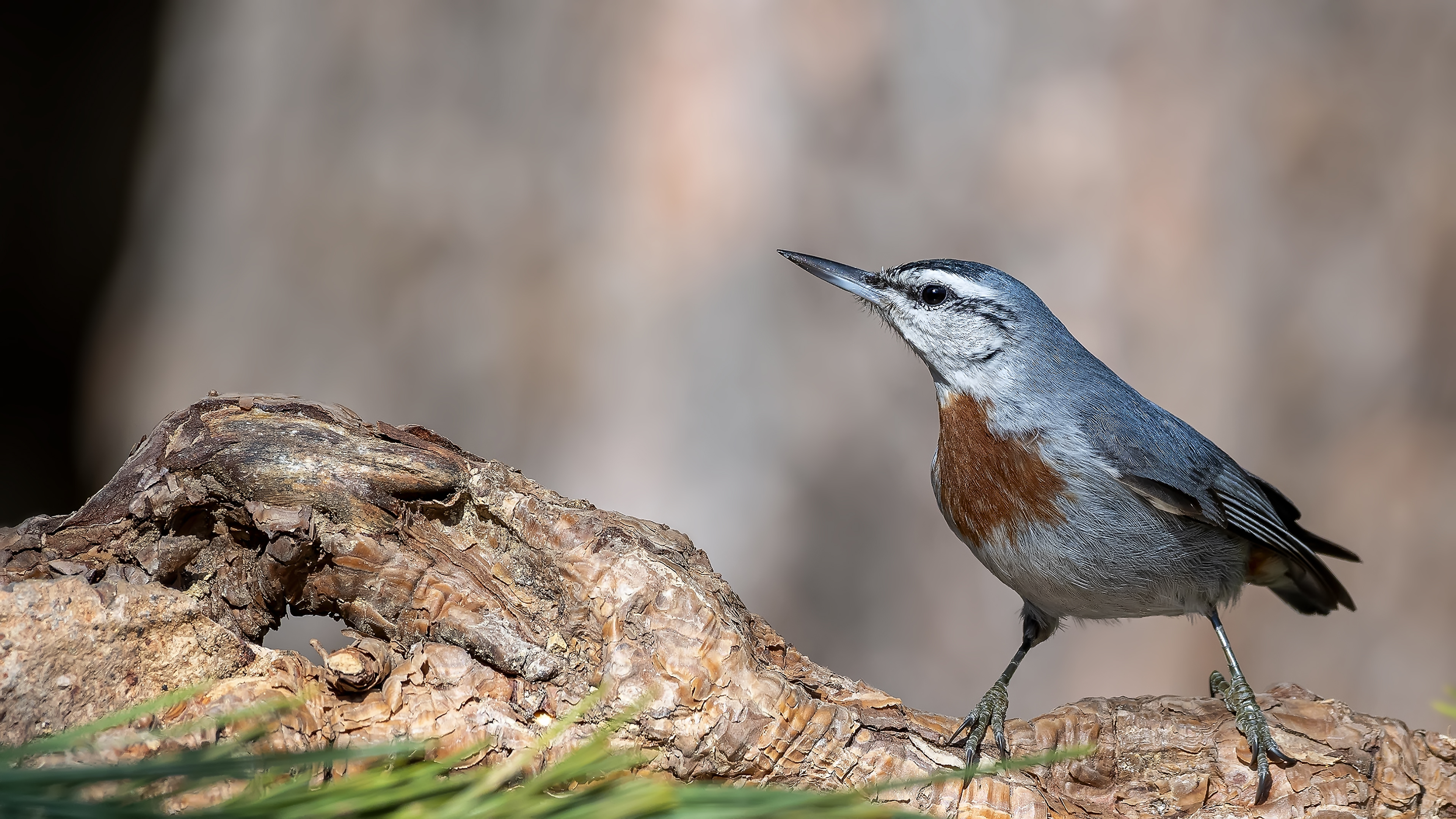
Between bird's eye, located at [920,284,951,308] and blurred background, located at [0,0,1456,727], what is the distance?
98cm

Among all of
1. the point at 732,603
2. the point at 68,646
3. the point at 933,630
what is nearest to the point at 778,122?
the point at 933,630

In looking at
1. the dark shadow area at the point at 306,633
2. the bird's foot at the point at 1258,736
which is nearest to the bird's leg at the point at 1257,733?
the bird's foot at the point at 1258,736

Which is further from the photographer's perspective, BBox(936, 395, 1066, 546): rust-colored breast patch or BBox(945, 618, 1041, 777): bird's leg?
BBox(936, 395, 1066, 546): rust-colored breast patch

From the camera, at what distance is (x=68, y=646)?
1395mm

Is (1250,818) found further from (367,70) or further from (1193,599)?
(367,70)

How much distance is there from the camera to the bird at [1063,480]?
2541mm

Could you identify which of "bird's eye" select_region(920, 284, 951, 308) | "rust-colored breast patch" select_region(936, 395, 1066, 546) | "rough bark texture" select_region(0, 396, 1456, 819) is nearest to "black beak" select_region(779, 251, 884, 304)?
"bird's eye" select_region(920, 284, 951, 308)

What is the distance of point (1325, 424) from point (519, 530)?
3.52 meters

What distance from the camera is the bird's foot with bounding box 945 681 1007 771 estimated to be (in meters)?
1.97

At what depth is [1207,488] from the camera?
2730mm

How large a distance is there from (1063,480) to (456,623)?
59.4 inches

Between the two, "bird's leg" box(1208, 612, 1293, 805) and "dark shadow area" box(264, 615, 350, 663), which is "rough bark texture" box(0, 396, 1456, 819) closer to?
"bird's leg" box(1208, 612, 1293, 805)

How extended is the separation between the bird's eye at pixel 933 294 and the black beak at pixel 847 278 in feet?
0.40

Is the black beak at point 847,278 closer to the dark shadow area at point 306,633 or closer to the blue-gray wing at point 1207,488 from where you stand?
the blue-gray wing at point 1207,488
